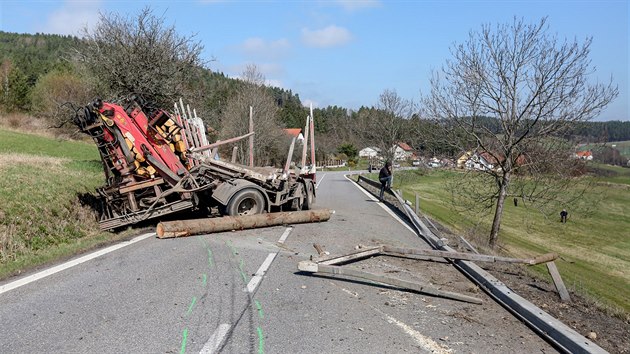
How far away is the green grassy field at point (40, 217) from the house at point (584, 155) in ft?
44.7

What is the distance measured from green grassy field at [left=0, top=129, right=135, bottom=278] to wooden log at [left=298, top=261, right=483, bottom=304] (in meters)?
4.26

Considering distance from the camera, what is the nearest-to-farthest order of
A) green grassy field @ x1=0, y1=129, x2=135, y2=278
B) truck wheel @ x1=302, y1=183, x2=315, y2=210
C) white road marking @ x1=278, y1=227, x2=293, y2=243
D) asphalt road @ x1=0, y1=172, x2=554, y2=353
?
asphalt road @ x1=0, y1=172, x2=554, y2=353, green grassy field @ x1=0, y1=129, x2=135, y2=278, white road marking @ x1=278, y1=227, x2=293, y2=243, truck wheel @ x1=302, y1=183, x2=315, y2=210

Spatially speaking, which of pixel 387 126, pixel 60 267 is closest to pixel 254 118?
pixel 387 126

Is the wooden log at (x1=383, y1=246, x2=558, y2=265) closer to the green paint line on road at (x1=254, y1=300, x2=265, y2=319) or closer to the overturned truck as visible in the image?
the green paint line on road at (x1=254, y1=300, x2=265, y2=319)

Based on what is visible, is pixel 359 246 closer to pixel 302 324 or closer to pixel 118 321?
pixel 302 324

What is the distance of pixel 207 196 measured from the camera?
12.4 m

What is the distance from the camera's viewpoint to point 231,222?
432 inches

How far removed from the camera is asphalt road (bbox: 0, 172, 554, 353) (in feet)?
15.3

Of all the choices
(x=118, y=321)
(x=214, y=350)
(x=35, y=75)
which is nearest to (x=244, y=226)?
(x=118, y=321)

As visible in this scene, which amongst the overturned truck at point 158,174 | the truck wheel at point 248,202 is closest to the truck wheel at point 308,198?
the overturned truck at point 158,174

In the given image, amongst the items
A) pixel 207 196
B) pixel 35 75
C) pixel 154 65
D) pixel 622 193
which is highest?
pixel 35 75

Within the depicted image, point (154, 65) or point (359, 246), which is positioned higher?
point (154, 65)

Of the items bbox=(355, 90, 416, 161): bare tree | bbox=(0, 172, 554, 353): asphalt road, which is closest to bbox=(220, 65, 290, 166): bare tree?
bbox=(355, 90, 416, 161): bare tree

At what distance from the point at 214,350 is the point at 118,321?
52.4 inches
